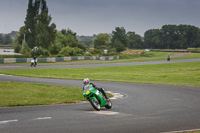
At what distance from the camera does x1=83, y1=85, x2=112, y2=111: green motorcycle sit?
537 inches

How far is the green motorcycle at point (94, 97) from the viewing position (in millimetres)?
13634

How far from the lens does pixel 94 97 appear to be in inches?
544

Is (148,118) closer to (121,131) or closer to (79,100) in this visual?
(121,131)

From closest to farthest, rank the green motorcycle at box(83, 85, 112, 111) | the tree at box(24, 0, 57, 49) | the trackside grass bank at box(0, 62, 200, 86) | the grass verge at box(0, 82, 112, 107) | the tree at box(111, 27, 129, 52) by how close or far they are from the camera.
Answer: the green motorcycle at box(83, 85, 112, 111) → the grass verge at box(0, 82, 112, 107) → the trackside grass bank at box(0, 62, 200, 86) → the tree at box(24, 0, 57, 49) → the tree at box(111, 27, 129, 52)

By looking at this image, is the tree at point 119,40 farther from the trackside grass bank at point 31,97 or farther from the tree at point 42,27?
the trackside grass bank at point 31,97

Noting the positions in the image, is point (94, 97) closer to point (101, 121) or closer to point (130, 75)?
point (101, 121)

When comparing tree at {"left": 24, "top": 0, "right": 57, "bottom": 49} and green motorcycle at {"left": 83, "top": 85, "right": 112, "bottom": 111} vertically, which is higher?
tree at {"left": 24, "top": 0, "right": 57, "bottom": 49}

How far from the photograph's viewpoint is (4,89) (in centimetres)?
1986

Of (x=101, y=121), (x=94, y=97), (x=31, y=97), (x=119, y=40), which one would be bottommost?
(x=31, y=97)

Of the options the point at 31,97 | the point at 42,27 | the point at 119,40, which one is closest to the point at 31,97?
the point at 31,97

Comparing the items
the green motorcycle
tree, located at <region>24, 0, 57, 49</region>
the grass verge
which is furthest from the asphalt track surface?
tree, located at <region>24, 0, 57, 49</region>

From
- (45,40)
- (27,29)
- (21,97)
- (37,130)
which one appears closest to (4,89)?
(21,97)

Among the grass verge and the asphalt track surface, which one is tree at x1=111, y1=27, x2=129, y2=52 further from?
the asphalt track surface

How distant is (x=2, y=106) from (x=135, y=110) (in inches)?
252
